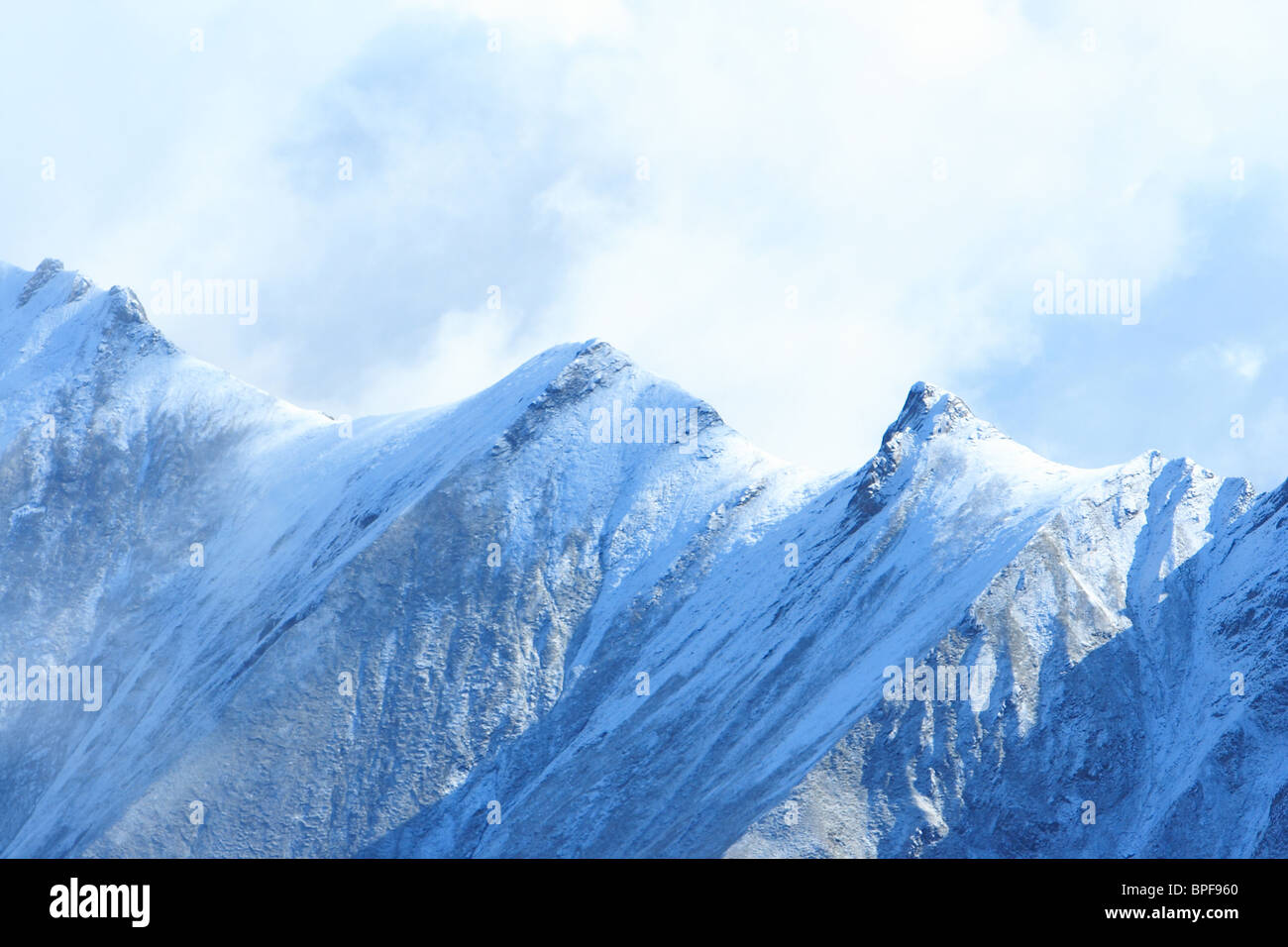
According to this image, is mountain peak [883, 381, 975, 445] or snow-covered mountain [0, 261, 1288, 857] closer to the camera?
snow-covered mountain [0, 261, 1288, 857]

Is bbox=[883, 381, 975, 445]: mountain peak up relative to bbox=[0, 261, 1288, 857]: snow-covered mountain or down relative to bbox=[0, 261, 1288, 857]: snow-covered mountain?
up

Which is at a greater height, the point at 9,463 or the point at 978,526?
the point at 9,463

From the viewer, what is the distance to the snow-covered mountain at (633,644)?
116375 millimetres

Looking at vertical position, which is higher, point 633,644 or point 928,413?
point 928,413

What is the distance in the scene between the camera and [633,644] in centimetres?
15462

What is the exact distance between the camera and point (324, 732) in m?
147

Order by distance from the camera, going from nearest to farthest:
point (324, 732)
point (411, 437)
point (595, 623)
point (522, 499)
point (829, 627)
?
point (829, 627), point (324, 732), point (595, 623), point (522, 499), point (411, 437)

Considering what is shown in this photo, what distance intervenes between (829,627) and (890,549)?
431 inches

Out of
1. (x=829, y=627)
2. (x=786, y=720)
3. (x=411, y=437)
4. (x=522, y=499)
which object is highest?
(x=411, y=437)

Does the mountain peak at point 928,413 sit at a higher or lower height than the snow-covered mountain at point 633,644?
higher

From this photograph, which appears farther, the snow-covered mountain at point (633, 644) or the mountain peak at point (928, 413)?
the mountain peak at point (928, 413)

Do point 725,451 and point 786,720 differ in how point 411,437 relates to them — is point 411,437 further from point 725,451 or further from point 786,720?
point 786,720

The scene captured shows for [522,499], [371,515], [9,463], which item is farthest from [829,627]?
[9,463]

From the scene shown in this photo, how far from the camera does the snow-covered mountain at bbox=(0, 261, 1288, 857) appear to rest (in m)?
116
